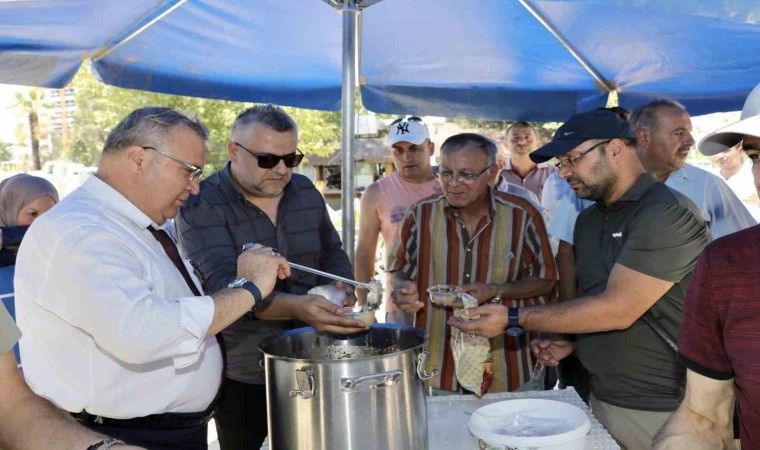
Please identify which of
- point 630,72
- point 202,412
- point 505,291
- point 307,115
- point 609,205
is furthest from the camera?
point 307,115

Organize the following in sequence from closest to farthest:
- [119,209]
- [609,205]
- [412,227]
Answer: [119,209] < [609,205] < [412,227]

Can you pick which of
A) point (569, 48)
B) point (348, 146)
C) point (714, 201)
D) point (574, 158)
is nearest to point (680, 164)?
point (714, 201)

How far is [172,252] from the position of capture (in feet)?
7.89

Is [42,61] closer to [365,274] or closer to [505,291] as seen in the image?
[365,274]

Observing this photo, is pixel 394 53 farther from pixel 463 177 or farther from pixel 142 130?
pixel 142 130

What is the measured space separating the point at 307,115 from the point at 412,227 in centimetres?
1686

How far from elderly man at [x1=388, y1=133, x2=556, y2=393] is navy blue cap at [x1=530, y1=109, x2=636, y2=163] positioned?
67 centimetres

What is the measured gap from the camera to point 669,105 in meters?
4.26

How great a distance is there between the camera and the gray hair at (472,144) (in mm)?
3639

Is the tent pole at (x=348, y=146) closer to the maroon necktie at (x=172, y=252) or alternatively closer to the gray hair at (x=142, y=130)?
the maroon necktie at (x=172, y=252)

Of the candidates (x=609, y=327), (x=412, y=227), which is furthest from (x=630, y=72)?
(x=609, y=327)

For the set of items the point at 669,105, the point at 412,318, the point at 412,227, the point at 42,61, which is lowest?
the point at 412,318

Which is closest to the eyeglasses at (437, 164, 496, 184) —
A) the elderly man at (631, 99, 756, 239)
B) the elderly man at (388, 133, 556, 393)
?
the elderly man at (388, 133, 556, 393)

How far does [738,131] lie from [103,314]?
1.74m
